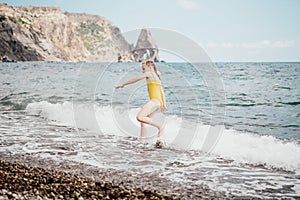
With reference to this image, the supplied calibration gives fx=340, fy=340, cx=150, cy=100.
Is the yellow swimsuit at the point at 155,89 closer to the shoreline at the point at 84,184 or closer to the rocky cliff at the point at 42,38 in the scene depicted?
the shoreline at the point at 84,184

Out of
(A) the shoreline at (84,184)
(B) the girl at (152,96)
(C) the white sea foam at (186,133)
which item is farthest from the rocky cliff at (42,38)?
(A) the shoreline at (84,184)

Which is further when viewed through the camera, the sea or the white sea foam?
the white sea foam

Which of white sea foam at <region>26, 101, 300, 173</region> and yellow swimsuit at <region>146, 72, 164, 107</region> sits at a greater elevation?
yellow swimsuit at <region>146, 72, 164, 107</region>

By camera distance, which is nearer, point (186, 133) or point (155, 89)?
point (155, 89)

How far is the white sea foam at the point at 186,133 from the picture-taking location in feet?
25.4

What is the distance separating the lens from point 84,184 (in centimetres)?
536

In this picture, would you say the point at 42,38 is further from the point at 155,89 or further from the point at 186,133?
the point at 155,89

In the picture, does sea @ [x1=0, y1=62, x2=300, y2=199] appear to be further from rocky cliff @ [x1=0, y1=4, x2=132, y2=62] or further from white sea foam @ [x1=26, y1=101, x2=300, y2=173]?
rocky cliff @ [x1=0, y1=4, x2=132, y2=62]

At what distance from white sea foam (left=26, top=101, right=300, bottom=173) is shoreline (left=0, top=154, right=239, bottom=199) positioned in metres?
2.48

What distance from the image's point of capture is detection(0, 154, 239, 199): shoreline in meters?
4.88

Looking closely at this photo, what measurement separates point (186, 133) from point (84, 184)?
19.1ft

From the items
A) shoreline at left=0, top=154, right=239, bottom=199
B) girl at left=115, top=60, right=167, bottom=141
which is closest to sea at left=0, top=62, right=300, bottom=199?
shoreline at left=0, top=154, right=239, bottom=199

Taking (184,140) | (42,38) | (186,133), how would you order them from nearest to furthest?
(184,140) → (186,133) → (42,38)

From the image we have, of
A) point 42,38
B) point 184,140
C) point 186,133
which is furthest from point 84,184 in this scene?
point 42,38
